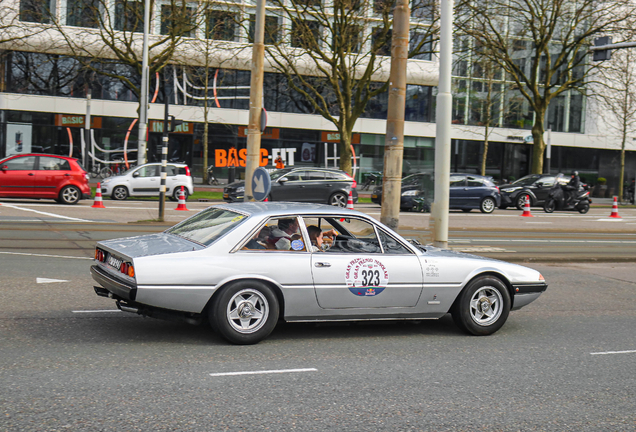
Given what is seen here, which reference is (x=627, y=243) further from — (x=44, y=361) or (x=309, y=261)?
(x=44, y=361)

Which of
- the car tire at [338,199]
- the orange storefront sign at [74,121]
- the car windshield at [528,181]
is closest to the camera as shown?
the car tire at [338,199]

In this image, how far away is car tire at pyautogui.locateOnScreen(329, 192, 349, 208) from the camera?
25.9m

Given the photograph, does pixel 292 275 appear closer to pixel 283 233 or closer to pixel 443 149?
pixel 283 233

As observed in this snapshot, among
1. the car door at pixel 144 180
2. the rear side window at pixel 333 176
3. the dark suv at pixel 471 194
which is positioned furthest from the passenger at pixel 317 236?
the dark suv at pixel 471 194

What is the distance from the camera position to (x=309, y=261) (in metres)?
6.41

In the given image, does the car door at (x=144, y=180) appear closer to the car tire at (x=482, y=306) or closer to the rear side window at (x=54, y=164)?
the rear side window at (x=54, y=164)

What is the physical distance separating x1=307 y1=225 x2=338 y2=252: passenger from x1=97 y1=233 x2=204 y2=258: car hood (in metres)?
1.06

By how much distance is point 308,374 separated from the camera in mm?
5422

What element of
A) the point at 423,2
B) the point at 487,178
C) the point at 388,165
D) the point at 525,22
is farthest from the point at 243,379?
the point at 525,22

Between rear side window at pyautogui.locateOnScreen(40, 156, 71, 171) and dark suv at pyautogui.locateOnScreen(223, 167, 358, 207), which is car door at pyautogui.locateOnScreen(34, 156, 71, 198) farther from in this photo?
dark suv at pyautogui.locateOnScreen(223, 167, 358, 207)

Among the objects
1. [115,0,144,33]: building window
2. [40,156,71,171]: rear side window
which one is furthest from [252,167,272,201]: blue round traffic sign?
[115,0,144,33]: building window

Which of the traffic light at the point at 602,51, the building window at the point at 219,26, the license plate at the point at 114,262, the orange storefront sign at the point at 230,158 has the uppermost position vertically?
the building window at the point at 219,26

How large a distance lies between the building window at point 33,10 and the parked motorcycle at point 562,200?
23.2 metres

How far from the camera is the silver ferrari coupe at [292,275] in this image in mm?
5961
